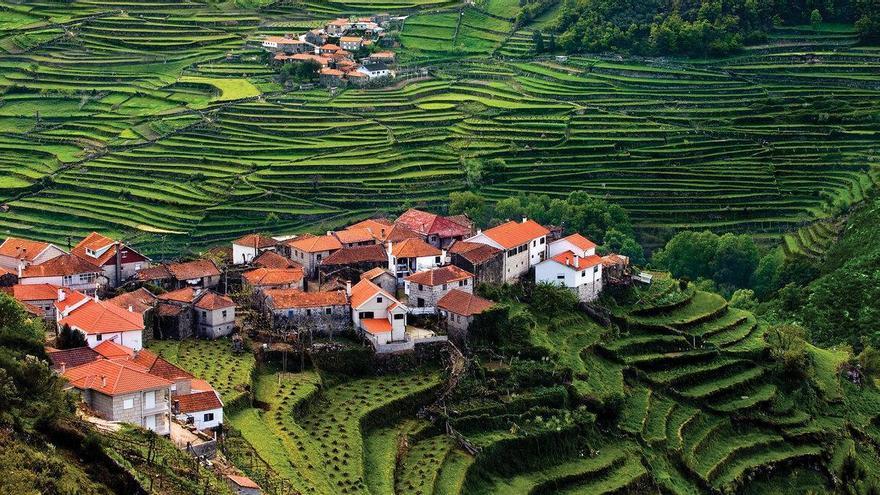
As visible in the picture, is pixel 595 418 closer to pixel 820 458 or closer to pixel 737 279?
pixel 820 458

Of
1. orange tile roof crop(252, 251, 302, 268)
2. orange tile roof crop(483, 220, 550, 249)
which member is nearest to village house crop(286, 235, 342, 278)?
orange tile roof crop(252, 251, 302, 268)

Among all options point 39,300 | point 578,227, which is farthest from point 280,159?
point 39,300

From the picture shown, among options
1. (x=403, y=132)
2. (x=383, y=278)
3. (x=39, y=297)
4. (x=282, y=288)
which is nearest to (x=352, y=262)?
(x=383, y=278)

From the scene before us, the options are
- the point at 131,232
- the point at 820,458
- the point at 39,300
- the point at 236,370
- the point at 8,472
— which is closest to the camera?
the point at 8,472

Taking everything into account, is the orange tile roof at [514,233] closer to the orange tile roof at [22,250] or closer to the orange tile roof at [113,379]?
the orange tile roof at [22,250]

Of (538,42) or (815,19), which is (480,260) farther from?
(815,19)

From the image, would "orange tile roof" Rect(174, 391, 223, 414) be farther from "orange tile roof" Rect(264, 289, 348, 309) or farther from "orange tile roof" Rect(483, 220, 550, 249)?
"orange tile roof" Rect(483, 220, 550, 249)
